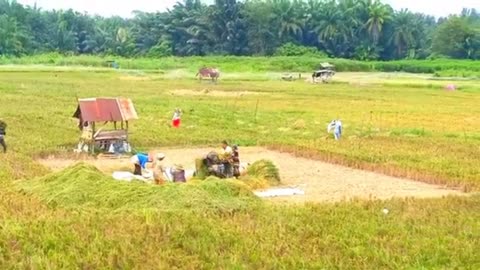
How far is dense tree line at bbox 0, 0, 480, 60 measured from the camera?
7038cm

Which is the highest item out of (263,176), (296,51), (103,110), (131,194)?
(103,110)

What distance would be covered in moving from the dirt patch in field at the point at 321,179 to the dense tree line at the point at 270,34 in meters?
52.2

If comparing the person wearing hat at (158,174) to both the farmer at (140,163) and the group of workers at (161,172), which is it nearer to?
the group of workers at (161,172)

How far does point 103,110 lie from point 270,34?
181 ft

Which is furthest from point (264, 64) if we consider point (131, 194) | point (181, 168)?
point (131, 194)

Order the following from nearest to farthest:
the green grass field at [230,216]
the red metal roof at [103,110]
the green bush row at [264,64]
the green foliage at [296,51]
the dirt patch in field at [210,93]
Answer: the green grass field at [230,216] < the red metal roof at [103,110] < the dirt patch in field at [210,93] < the green bush row at [264,64] < the green foliage at [296,51]

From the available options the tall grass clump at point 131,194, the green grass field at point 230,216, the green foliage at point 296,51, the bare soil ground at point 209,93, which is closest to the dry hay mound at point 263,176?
the tall grass clump at point 131,194

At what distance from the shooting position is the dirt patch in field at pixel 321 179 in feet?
42.9

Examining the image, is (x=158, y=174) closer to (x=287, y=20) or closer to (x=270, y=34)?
(x=270, y=34)

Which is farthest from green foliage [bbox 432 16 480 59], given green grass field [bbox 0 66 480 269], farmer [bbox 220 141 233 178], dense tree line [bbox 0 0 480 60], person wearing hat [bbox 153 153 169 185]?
person wearing hat [bbox 153 153 169 185]

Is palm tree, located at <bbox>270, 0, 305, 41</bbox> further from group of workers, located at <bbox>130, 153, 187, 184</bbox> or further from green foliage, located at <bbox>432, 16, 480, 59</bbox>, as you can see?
group of workers, located at <bbox>130, 153, 187, 184</bbox>

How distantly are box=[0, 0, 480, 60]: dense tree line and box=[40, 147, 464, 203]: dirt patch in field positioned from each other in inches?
2056

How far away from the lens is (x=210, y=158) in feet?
46.9

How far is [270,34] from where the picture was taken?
72000 millimetres
